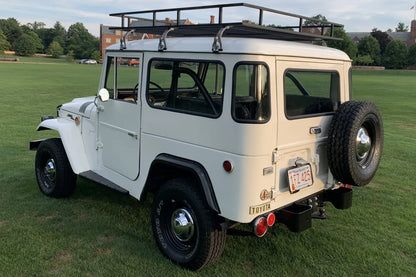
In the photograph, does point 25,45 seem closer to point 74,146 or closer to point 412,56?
point 412,56

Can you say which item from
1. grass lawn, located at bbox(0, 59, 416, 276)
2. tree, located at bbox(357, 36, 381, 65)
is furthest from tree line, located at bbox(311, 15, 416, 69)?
grass lawn, located at bbox(0, 59, 416, 276)

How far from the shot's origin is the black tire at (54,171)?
194 inches

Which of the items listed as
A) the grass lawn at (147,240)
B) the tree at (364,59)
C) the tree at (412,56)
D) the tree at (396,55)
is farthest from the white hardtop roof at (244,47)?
the tree at (396,55)

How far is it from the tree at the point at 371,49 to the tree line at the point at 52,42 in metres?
62.1

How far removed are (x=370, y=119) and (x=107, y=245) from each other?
2.94m

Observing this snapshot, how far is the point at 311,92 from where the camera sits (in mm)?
3910

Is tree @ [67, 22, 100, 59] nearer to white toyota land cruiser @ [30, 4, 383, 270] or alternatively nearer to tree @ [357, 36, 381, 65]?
tree @ [357, 36, 381, 65]

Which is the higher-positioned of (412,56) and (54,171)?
(412,56)

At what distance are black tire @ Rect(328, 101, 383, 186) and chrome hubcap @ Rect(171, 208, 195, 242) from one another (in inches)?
55.7

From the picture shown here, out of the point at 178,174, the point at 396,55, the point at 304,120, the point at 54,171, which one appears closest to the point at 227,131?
the point at 304,120

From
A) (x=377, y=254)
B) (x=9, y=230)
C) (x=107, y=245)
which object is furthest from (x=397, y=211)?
(x=9, y=230)

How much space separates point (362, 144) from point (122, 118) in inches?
98.1

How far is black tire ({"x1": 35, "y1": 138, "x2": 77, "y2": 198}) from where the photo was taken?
4.94 metres

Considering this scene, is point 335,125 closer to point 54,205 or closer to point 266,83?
point 266,83
